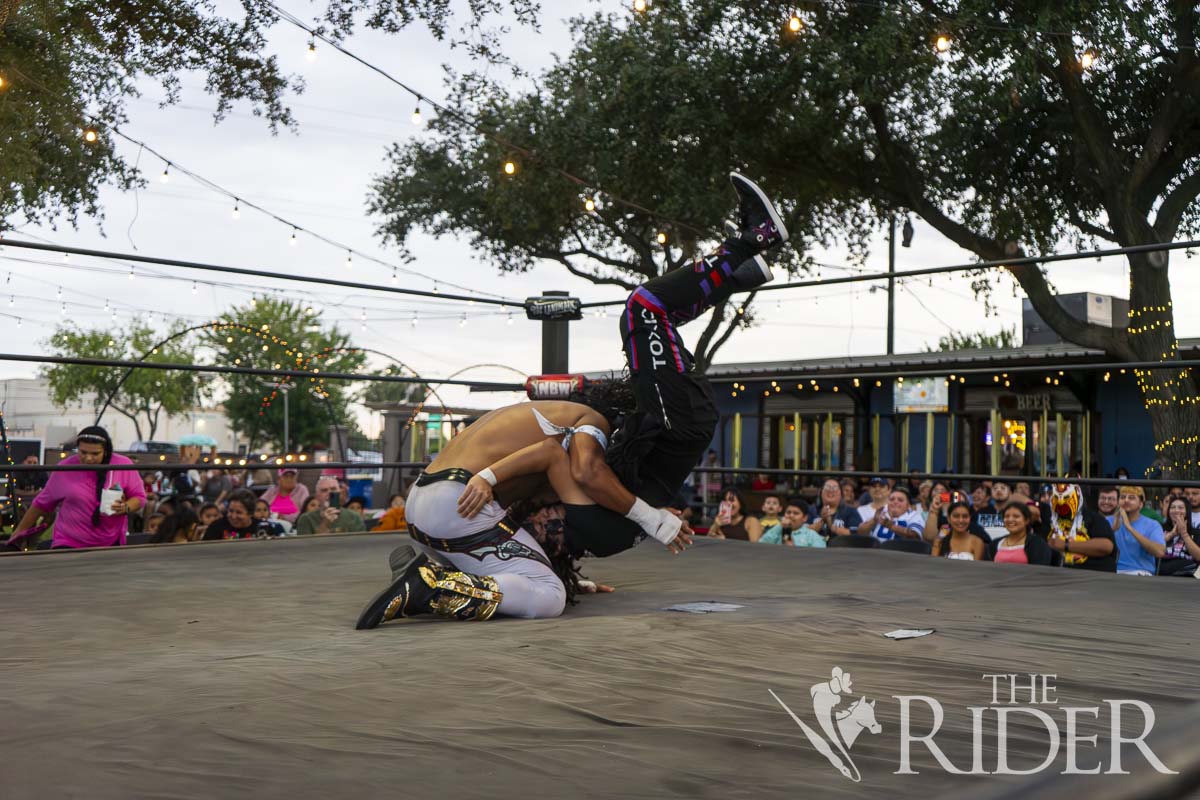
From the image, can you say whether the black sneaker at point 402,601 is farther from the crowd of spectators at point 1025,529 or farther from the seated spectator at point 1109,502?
the seated spectator at point 1109,502

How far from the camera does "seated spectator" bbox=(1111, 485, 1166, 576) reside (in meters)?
4.56

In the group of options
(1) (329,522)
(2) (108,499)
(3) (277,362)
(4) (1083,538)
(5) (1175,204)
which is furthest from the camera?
(3) (277,362)

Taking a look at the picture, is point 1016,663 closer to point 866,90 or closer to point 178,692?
point 178,692

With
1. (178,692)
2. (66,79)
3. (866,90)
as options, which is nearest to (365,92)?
(66,79)

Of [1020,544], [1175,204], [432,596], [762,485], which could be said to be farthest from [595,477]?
[762,485]

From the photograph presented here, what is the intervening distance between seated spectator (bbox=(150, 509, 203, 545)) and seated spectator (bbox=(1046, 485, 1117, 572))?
4.37 m

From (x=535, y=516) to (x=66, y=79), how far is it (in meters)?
7.61

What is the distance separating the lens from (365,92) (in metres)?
8.12

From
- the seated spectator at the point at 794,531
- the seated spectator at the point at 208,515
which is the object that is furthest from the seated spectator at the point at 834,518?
the seated spectator at the point at 208,515

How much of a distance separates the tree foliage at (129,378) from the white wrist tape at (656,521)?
3027 centimetres

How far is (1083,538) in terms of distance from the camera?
430 centimetres

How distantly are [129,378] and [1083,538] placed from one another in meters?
30.6

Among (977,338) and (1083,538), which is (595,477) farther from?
(977,338)

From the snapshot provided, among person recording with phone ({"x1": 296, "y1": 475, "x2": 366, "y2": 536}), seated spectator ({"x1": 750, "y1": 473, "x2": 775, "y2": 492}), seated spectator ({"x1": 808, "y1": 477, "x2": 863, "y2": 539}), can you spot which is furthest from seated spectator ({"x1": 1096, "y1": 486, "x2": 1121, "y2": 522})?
seated spectator ({"x1": 750, "y1": 473, "x2": 775, "y2": 492})
